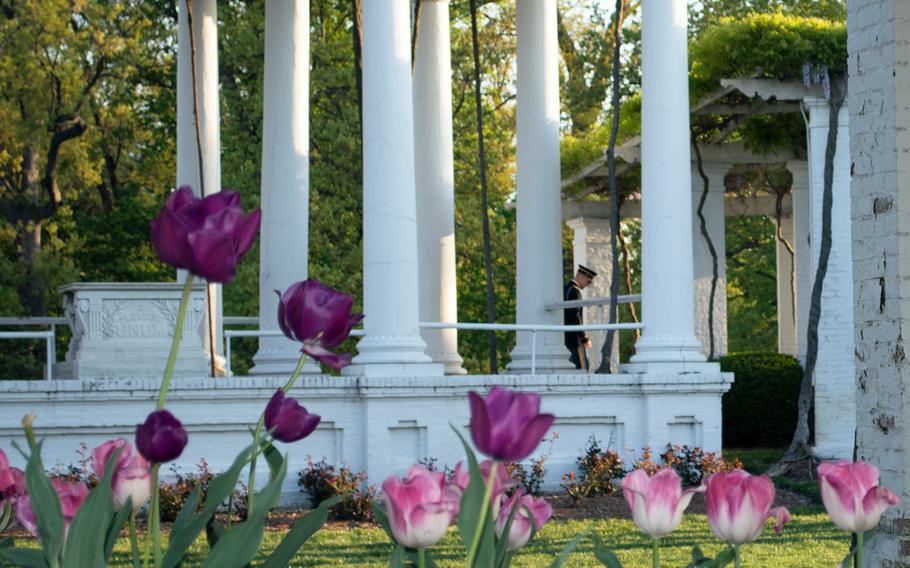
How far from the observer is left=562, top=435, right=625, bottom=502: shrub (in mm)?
21969

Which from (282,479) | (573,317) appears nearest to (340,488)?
(573,317)

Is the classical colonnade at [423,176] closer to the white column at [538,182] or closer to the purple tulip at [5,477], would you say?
the white column at [538,182]

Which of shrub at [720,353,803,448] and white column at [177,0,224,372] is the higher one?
white column at [177,0,224,372]

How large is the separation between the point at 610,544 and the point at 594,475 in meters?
4.48

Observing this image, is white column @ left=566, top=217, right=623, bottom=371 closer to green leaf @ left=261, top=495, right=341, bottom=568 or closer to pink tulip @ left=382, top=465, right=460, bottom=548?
green leaf @ left=261, top=495, right=341, bottom=568

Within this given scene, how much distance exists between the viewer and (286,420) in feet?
16.0

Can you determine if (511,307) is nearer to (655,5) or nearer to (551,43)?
(551,43)

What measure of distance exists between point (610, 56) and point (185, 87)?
1070 inches

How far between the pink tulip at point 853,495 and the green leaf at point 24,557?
2764mm

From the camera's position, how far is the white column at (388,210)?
22484 mm

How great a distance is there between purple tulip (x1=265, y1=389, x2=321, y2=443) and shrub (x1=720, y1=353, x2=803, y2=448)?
2945cm

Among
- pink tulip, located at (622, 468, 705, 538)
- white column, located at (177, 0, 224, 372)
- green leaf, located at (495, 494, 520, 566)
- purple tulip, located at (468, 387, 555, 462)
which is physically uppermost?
white column, located at (177, 0, 224, 372)

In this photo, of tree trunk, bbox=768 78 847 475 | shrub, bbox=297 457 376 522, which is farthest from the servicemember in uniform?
shrub, bbox=297 457 376 522

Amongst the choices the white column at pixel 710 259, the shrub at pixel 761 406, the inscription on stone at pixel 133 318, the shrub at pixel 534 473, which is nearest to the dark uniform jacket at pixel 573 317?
the shrub at pixel 761 406
